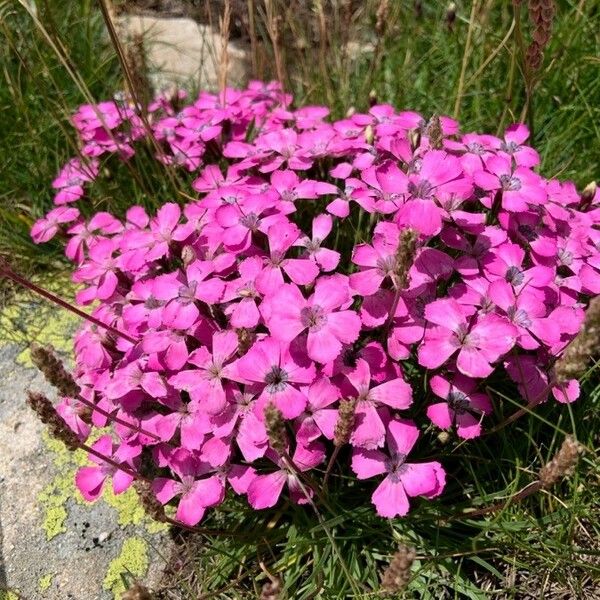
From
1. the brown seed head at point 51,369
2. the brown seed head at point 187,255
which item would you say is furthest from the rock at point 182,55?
the brown seed head at point 51,369

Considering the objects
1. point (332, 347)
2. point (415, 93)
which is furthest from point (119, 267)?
point (415, 93)

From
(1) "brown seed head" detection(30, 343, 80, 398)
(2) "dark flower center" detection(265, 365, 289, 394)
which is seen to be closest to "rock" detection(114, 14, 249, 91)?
(2) "dark flower center" detection(265, 365, 289, 394)

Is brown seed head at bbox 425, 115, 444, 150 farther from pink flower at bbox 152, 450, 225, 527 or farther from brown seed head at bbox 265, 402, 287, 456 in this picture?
pink flower at bbox 152, 450, 225, 527

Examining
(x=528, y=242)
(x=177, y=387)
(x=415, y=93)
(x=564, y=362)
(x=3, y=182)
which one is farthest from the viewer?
(x=415, y=93)

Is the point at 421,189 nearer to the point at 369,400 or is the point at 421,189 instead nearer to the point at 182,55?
the point at 369,400

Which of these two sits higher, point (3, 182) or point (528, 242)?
point (528, 242)

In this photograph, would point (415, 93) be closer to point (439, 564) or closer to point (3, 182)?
point (3, 182)
